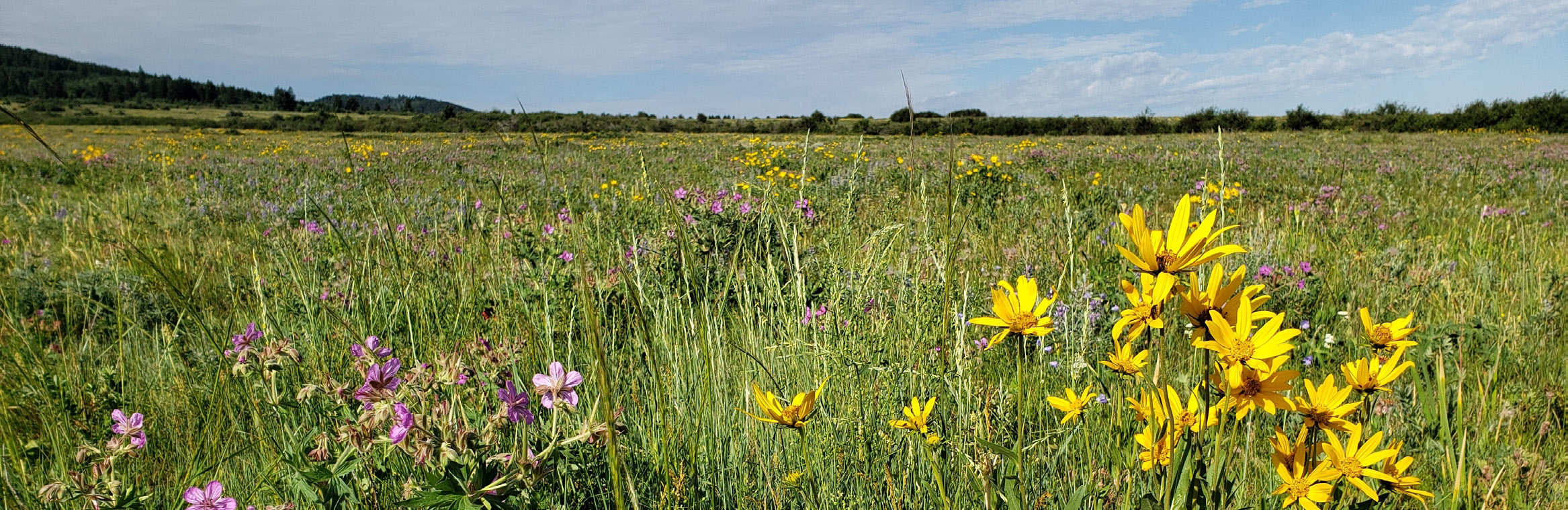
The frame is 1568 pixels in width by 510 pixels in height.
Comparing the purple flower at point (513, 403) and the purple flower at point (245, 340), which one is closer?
the purple flower at point (513, 403)

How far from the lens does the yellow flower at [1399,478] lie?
947 millimetres

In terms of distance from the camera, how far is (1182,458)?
960 millimetres

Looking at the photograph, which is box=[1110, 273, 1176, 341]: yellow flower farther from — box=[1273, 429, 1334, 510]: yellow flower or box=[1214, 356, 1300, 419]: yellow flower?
box=[1273, 429, 1334, 510]: yellow flower

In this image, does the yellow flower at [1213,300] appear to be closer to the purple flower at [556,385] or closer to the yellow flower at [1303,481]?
the yellow flower at [1303,481]

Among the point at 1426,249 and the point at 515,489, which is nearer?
the point at 515,489

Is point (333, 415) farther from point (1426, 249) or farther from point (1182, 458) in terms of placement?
point (1426, 249)

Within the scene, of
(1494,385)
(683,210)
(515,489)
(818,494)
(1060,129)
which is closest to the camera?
(515,489)

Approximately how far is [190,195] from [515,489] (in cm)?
788

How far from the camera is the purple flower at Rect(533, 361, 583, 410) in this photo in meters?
1.04

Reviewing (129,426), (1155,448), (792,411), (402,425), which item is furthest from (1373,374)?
(129,426)

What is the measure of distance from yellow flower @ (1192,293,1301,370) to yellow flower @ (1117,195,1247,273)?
69 millimetres

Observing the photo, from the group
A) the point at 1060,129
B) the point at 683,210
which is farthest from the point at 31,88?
the point at 683,210

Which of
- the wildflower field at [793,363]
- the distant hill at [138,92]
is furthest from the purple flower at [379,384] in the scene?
the distant hill at [138,92]

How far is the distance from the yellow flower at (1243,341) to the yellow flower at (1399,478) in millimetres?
315
